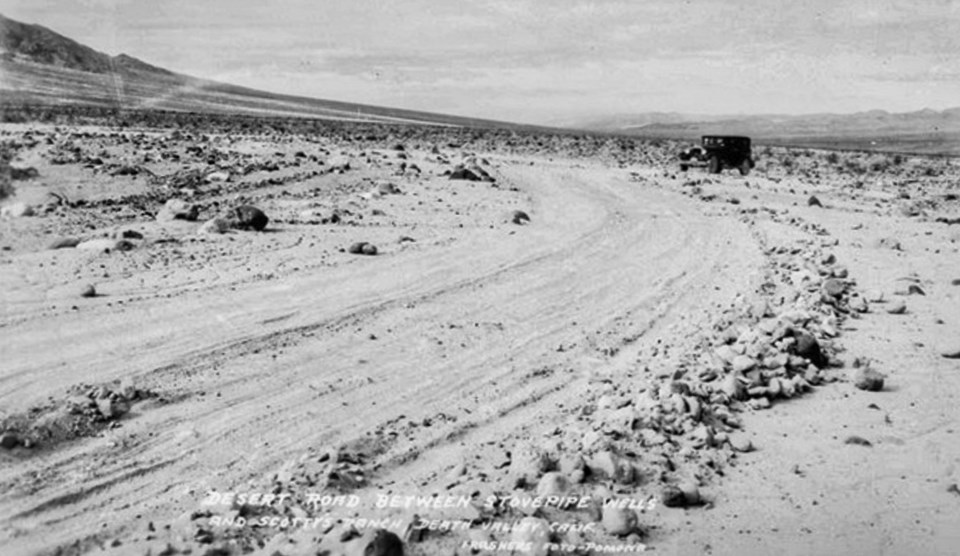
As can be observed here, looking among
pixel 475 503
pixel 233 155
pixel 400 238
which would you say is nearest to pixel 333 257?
pixel 400 238

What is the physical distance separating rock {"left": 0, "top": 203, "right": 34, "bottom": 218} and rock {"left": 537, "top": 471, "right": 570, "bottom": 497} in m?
8.55

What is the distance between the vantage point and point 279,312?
7.23 metres

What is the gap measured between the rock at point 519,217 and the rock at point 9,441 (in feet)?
28.5

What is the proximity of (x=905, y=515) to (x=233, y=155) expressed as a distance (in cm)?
1638

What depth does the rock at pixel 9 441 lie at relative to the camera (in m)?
4.56

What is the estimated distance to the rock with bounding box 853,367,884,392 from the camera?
A: 18.9 feet

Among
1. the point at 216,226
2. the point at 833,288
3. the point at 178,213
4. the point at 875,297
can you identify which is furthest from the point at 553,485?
the point at 178,213

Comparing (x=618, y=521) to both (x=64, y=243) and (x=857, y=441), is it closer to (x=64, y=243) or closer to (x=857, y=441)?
(x=857, y=441)

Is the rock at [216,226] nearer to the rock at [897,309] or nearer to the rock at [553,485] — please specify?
the rock at [553,485]

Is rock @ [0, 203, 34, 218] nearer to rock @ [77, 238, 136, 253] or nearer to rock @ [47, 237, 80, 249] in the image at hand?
rock @ [47, 237, 80, 249]

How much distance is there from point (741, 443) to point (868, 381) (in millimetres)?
1506

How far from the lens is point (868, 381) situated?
5754 mm

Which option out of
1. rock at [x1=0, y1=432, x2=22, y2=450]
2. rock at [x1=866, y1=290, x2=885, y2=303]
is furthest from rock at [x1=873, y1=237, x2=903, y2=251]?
rock at [x1=0, y1=432, x2=22, y2=450]

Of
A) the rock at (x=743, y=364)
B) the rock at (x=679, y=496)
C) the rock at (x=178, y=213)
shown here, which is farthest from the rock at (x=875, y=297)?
the rock at (x=178, y=213)
